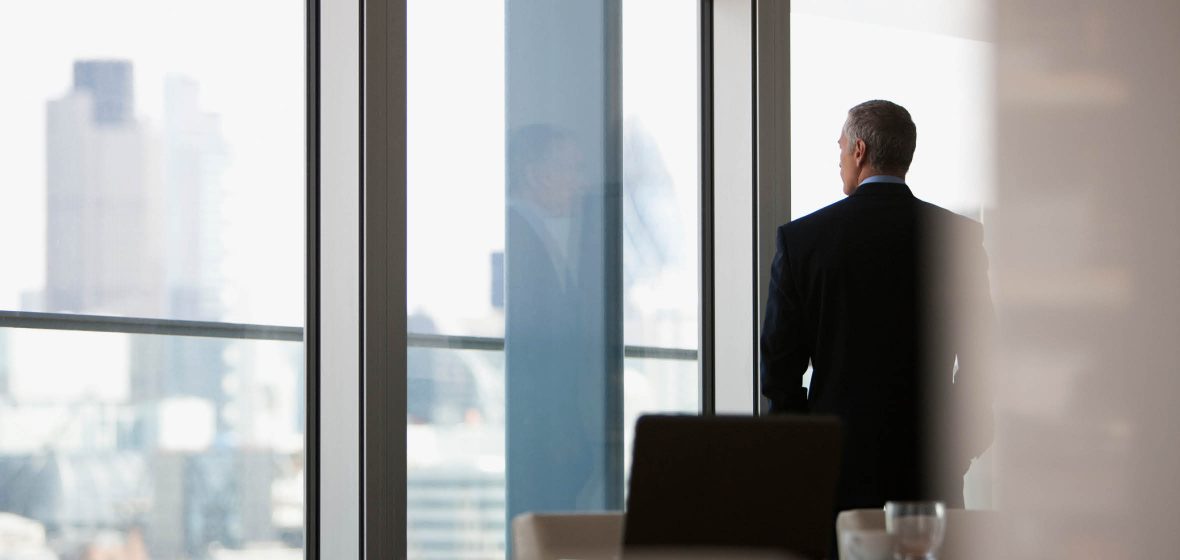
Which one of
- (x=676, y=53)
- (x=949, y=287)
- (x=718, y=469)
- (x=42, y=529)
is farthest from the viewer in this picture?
(x=676, y=53)

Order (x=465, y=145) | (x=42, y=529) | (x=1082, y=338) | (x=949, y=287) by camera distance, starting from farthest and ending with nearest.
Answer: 1. (x=1082, y=338)
2. (x=465, y=145)
3. (x=949, y=287)
4. (x=42, y=529)

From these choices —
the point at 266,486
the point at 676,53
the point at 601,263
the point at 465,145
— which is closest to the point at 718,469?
the point at 266,486

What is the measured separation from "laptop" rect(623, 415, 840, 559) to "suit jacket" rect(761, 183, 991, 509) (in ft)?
4.50

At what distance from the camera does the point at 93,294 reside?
2.87 meters

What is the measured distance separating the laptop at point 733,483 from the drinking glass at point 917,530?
0.10 metres

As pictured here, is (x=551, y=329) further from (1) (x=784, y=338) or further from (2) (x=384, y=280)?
(1) (x=784, y=338)

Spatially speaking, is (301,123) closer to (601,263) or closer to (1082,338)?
(601,263)

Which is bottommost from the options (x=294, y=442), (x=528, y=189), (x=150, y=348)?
(x=294, y=442)

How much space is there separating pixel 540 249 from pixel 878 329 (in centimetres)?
110

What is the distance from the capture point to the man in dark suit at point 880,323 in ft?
9.80

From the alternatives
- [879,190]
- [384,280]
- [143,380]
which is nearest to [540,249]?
[384,280]

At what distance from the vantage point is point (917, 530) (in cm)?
167

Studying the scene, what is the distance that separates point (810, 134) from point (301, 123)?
183 cm

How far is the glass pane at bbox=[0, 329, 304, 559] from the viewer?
2.80 meters
